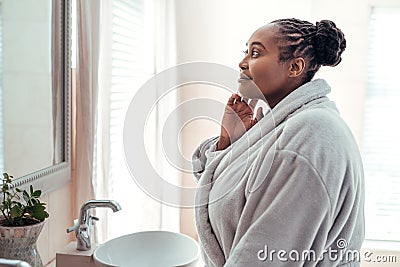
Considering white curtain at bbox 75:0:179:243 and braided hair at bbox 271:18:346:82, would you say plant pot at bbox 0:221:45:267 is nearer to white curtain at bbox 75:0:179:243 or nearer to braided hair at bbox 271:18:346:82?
white curtain at bbox 75:0:179:243

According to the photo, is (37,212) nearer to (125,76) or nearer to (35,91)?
(35,91)

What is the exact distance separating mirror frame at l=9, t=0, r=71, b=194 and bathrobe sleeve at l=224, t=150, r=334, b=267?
83 centimetres

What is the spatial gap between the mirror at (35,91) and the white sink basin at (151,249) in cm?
30

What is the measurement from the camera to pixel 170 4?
2662 mm

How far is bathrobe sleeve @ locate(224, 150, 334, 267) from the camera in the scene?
2.90ft

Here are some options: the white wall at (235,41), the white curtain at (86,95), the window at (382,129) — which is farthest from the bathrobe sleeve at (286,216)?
the window at (382,129)

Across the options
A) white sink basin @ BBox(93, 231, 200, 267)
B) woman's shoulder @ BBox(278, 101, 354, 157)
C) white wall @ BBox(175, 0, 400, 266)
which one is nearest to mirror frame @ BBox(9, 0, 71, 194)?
white sink basin @ BBox(93, 231, 200, 267)

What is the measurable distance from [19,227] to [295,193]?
26.2 inches

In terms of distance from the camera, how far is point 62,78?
5.37 feet

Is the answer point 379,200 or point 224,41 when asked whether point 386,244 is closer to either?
point 379,200

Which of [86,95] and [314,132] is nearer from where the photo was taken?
[314,132]

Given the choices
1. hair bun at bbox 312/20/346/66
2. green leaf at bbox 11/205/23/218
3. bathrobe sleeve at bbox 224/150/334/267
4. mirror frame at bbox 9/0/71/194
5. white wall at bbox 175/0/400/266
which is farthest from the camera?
white wall at bbox 175/0/400/266

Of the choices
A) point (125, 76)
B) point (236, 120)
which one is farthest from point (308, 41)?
point (125, 76)

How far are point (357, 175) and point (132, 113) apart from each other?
0.72 metres
